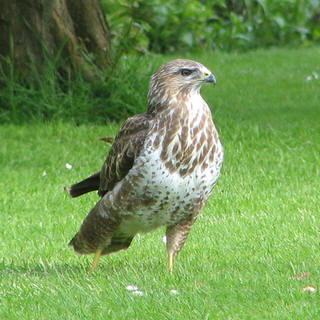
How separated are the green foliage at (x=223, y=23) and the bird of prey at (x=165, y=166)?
8207 mm

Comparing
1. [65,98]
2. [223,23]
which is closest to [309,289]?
[65,98]

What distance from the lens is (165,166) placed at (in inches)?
191

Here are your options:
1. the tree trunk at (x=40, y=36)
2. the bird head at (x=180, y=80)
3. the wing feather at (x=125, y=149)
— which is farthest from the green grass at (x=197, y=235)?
the bird head at (x=180, y=80)

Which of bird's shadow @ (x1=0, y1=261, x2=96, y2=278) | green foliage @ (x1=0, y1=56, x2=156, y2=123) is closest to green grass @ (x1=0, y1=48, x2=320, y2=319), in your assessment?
bird's shadow @ (x1=0, y1=261, x2=96, y2=278)

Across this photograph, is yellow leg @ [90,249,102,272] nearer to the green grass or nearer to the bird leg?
the green grass

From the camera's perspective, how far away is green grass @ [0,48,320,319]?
4.57 metres

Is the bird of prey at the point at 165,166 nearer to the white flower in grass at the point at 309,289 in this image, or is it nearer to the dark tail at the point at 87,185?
the dark tail at the point at 87,185

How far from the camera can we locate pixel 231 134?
9.17 m

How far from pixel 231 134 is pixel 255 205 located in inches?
93.1

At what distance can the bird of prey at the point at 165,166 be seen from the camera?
192 inches

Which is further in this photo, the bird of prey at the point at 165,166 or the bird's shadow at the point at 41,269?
the bird's shadow at the point at 41,269

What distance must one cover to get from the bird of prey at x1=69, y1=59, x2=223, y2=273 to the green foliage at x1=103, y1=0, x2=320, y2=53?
8.21 m

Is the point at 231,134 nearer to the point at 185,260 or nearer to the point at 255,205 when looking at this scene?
the point at 255,205

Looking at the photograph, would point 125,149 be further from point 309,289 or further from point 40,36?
point 40,36
